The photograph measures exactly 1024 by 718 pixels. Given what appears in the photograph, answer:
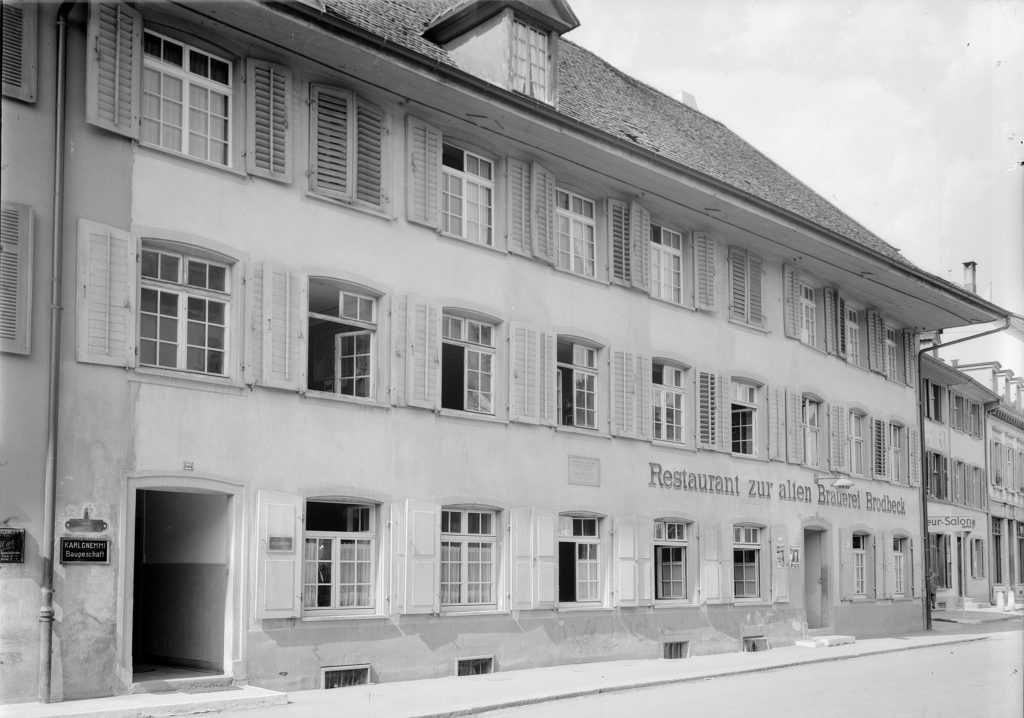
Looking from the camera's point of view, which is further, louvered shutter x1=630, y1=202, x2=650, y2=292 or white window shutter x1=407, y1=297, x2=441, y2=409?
louvered shutter x1=630, y1=202, x2=650, y2=292

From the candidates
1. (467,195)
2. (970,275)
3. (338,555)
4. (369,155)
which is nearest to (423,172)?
(369,155)

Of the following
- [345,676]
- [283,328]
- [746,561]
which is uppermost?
[283,328]

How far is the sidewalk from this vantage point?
41.4ft

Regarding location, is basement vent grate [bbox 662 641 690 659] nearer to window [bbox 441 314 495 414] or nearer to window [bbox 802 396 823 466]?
window [bbox 441 314 495 414]

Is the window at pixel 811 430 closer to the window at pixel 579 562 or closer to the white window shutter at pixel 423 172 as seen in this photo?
the window at pixel 579 562

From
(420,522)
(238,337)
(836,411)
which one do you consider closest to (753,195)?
(836,411)

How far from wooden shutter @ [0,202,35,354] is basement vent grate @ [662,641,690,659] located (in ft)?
42.2

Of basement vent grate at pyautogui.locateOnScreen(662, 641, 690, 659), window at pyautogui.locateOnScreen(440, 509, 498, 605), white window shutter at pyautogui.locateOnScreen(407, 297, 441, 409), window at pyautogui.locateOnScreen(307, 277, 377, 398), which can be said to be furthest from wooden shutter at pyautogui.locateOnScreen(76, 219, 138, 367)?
basement vent grate at pyautogui.locateOnScreen(662, 641, 690, 659)

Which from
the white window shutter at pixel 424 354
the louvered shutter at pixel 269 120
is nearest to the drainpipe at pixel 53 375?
the louvered shutter at pixel 269 120

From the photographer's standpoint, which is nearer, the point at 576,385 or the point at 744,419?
the point at 576,385

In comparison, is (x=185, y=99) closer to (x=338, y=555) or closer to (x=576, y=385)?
(x=338, y=555)

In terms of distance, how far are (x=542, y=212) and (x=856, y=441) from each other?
13.5m

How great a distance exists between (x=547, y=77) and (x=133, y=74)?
7.86m

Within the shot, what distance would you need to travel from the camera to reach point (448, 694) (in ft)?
50.2
